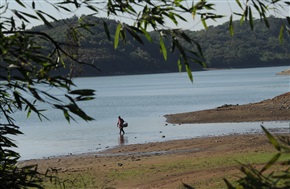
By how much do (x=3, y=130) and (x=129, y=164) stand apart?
1716 centimetres

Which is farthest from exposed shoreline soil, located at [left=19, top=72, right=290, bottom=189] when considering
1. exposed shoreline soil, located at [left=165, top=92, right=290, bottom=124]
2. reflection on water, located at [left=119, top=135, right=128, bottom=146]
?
exposed shoreline soil, located at [left=165, top=92, right=290, bottom=124]

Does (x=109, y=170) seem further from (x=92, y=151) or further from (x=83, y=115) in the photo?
(x=83, y=115)

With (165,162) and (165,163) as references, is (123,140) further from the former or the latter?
(165,163)

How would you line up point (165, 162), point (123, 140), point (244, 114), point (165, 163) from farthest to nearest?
point (244, 114)
point (123, 140)
point (165, 162)
point (165, 163)

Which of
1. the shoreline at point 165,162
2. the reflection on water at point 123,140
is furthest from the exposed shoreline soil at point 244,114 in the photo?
the shoreline at point 165,162

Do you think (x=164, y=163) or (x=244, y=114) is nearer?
(x=164, y=163)

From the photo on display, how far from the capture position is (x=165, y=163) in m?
23.1

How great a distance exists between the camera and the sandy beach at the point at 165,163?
1862cm

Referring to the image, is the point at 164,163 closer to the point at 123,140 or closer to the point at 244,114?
the point at 123,140

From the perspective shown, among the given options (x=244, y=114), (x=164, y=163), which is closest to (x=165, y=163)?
(x=164, y=163)

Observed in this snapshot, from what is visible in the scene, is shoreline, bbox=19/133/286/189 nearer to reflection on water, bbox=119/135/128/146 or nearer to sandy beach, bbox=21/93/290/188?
sandy beach, bbox=21/93/290/188

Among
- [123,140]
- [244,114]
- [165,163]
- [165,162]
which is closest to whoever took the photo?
[165,163]

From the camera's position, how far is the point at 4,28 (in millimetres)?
5512

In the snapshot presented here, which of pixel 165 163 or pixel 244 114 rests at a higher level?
pixel 165 163
